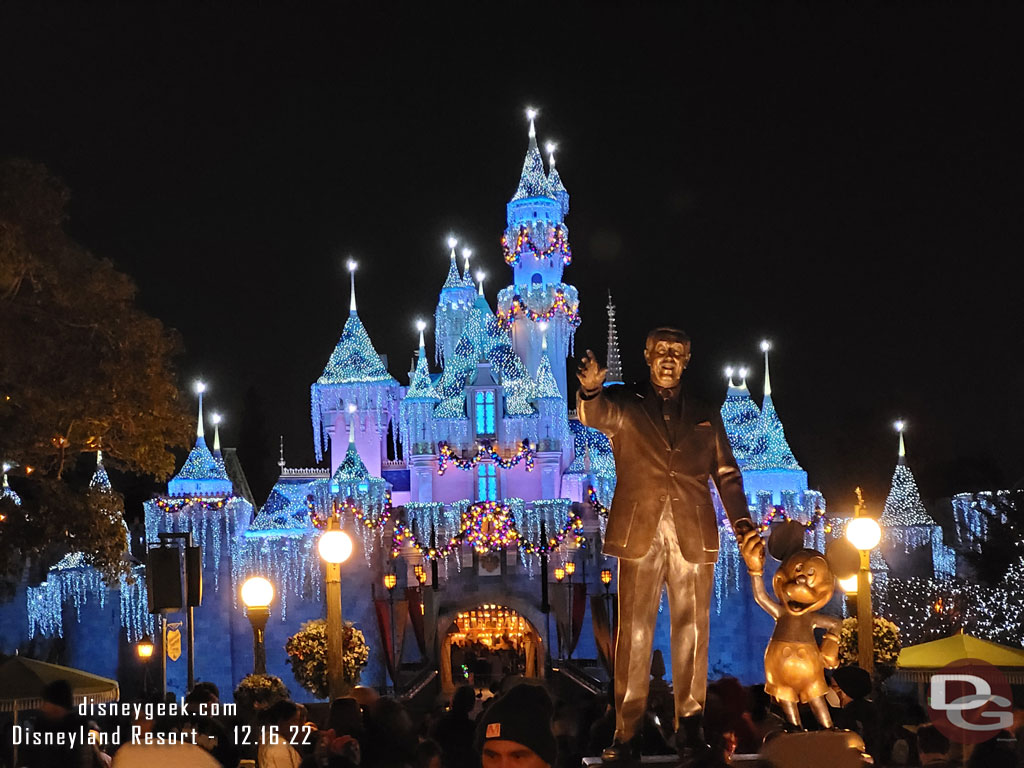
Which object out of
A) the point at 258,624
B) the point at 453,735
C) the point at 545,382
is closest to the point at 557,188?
the point at 545,382

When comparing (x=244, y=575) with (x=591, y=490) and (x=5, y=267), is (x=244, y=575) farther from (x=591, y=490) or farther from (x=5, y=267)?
(x=5, y=267)

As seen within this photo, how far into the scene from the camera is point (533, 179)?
139ft

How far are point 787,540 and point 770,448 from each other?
32743 millimetres

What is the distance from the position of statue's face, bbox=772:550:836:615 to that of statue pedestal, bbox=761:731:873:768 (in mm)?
990

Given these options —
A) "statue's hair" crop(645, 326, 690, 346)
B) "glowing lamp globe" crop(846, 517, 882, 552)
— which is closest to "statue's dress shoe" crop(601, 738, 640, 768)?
"statue's hair" crop(645, 326, 690, 346)

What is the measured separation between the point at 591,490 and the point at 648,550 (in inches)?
1184

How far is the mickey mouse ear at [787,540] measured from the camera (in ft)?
24.0

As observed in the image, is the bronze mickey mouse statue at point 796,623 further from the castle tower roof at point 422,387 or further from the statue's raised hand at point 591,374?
the castle tower roof at point 422,387

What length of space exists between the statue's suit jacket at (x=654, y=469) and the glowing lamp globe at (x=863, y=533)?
4124 millimetres

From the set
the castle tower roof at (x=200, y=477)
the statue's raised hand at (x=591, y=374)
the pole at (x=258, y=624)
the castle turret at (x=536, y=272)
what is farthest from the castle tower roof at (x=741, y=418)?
the statue's raised hand at (x=591, y=374)

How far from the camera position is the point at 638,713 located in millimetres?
7312

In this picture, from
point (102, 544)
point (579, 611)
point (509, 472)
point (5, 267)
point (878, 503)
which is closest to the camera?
point (5, 267)

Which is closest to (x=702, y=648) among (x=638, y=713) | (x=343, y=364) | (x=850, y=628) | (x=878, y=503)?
(x=638, y=713)

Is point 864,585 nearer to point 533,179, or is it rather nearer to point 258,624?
point 258,624
